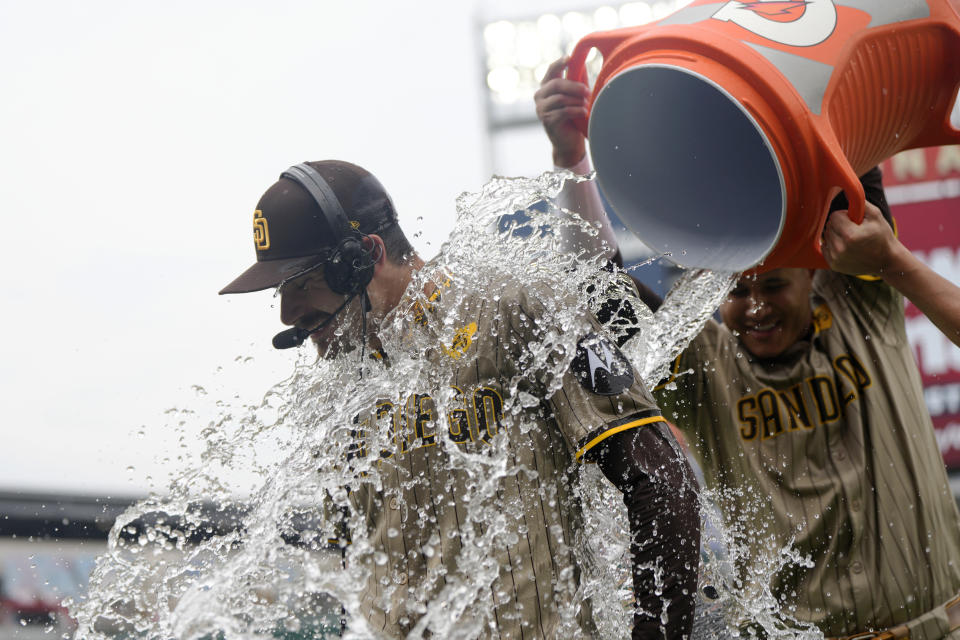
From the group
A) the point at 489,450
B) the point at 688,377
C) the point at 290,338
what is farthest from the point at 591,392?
the point at 688,377

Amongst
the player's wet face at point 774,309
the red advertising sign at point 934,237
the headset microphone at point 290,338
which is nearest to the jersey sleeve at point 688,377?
the player's wet face at point 774,309

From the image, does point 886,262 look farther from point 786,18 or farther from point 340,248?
point 340,248

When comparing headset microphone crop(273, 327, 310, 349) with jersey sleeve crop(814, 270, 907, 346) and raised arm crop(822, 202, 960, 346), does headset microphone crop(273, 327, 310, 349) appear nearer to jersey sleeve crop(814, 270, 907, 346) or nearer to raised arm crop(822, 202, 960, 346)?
raised arm crop(822, 202, 960, 346)

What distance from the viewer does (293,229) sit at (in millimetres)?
1887

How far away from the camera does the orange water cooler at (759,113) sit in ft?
5.02

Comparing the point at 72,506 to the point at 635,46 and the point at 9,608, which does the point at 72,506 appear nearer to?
the point at 9,608

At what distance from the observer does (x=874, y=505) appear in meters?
2.05

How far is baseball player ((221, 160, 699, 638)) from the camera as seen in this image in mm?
1546

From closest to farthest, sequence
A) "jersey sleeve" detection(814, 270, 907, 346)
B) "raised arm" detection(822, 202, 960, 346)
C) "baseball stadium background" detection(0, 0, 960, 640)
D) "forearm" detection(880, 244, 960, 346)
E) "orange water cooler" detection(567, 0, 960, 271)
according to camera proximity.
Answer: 1. "orange water cooler" detection(567, 0, 960, 271)
2. "raised arm" detection(822, 202, 960, 346)
3. "forearm" detection(880, 244, 960, 346)
4. "jersey sleeve" detection(814, 270, 907, 346)
5. "baseball stadium background" detection(0, 0, 960, 640)

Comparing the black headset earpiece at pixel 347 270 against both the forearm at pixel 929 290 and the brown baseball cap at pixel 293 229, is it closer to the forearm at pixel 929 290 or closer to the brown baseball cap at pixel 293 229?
the brown baseball cap at pixel 293 229

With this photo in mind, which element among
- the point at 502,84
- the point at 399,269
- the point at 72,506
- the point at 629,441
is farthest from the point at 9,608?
the point at 502,84

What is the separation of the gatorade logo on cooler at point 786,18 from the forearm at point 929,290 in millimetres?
477

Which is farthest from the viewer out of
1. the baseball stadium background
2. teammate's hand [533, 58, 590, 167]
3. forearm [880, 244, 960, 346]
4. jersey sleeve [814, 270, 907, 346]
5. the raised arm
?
the baseball stadium background

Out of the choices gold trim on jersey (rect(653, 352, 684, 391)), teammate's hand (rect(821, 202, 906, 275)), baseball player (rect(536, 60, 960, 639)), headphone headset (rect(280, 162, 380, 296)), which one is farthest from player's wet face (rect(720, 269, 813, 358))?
headphone headset (rect(280, 162, 380, 296))
